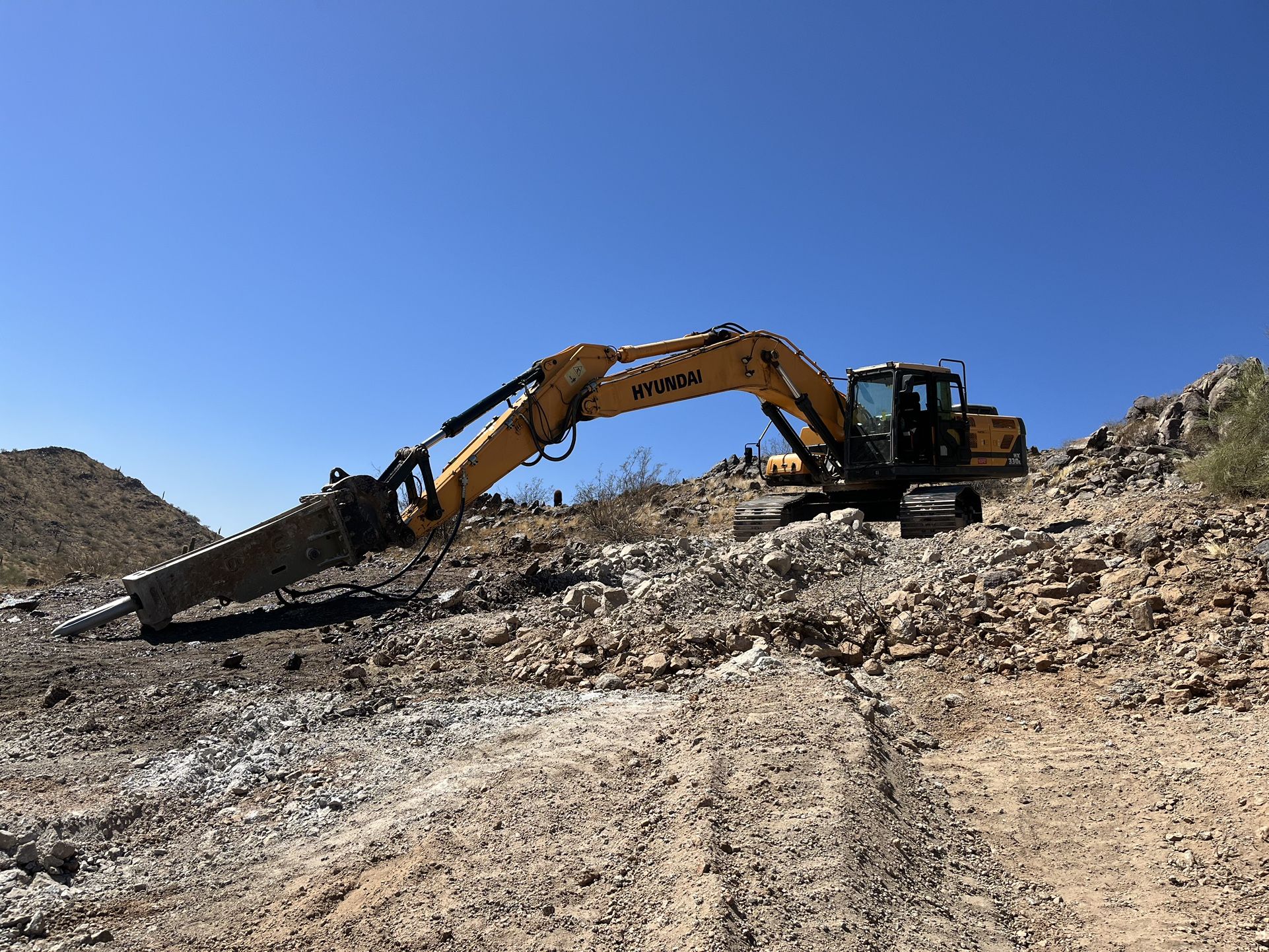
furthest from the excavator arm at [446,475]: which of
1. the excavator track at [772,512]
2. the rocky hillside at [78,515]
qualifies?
the rocky hillside at [78,515]

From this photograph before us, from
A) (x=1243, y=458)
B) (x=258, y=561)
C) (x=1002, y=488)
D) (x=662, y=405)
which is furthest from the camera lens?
(x=1002, y=488)

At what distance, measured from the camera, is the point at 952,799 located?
481cm

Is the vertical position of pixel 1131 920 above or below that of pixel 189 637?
below

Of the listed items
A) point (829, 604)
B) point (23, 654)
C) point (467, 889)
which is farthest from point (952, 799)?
point (23, 654)

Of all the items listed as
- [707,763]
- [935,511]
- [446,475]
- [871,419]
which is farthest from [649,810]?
[871,419]

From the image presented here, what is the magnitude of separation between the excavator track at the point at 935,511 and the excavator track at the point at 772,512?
161cm

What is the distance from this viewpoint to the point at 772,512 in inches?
552

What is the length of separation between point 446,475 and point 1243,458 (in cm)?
850

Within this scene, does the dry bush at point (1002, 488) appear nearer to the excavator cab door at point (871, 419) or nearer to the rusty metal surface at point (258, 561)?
the excavator cab door at point (871, 419)

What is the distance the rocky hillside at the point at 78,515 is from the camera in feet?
81.6

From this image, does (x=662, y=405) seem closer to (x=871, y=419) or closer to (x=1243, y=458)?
(x=871, y=419)

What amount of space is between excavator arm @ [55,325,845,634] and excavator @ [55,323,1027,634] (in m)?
0.02

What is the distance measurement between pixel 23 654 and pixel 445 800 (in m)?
6.86

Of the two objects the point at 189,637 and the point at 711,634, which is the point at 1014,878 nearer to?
the point at 711,634
